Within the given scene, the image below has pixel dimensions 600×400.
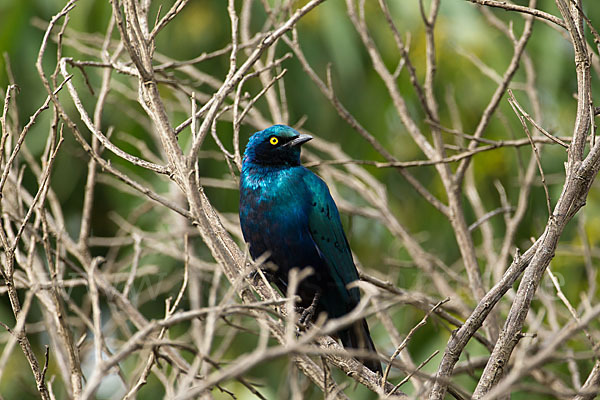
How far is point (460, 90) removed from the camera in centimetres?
783

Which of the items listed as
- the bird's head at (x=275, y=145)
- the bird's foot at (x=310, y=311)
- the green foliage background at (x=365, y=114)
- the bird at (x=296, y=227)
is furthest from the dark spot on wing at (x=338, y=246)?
the green foliage background at (x=365, y=114)

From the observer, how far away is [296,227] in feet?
12.9

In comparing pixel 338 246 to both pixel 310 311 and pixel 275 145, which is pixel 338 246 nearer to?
pixel 310 311

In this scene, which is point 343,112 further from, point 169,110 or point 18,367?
point 18,367

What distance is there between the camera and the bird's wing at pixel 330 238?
3.91 meters

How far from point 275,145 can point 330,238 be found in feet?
1.92

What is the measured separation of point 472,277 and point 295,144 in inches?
45.3

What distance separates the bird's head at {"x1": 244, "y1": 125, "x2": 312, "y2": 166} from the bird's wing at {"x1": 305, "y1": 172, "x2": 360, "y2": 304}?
0.18 m

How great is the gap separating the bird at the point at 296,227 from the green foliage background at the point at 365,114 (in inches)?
99.9

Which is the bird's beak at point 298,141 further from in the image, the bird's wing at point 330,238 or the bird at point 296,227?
the bird's wing at point 330,238

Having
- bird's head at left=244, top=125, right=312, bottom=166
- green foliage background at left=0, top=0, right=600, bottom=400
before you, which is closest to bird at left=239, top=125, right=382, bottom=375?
bird's head at left=244, top=125, right=312, bottom=166

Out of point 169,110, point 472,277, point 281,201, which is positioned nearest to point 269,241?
point 281,201

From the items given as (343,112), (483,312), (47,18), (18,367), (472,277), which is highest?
(47,18)

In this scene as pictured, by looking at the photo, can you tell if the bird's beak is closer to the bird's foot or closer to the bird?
the bird
